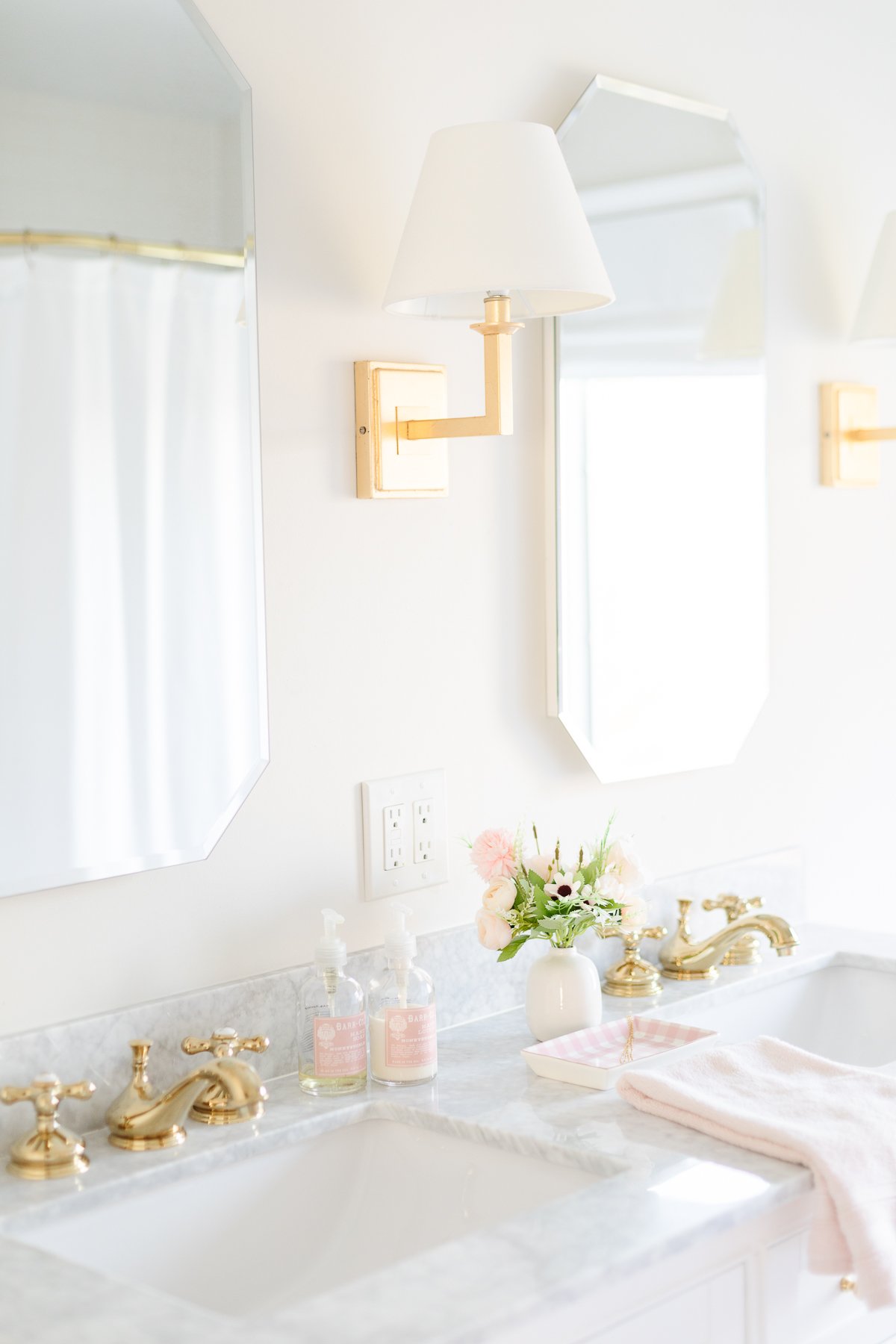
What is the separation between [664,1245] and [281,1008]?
0.53 metres

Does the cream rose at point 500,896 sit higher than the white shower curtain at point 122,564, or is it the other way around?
the white shower curtain at point 122,564

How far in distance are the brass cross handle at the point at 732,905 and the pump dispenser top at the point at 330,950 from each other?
59 cm

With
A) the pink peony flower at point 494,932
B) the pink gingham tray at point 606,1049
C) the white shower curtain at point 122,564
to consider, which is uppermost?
the white shower curtain at point 122,564

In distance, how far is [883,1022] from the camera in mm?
1776

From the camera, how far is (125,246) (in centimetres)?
131

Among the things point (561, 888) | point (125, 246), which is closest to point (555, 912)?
point (561, 888)

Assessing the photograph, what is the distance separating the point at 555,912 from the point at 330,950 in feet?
0.81

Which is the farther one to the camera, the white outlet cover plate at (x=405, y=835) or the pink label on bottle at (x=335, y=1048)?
the white outlet cover plate at (x=405, y=835)

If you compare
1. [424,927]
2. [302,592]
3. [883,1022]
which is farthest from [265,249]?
[883,1022]

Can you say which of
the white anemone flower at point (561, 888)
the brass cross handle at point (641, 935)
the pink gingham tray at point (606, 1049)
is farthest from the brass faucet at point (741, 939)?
the white anemone flower at point (561, 888)

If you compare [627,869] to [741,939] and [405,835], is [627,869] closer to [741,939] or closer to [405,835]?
[405,835]

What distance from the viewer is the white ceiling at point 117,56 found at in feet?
4.06

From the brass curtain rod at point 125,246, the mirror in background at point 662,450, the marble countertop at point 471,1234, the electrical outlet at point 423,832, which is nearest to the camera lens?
the marble countertop at point 471,1234

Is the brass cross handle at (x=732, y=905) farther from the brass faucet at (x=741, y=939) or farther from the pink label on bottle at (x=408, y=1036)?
the pink label on bottle at (x=408, y=1036)
